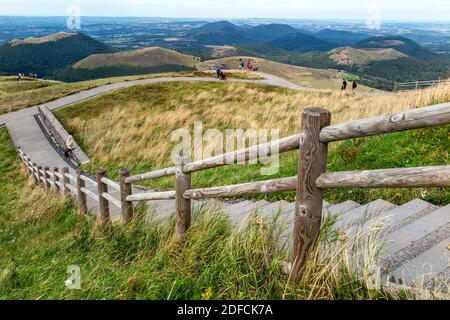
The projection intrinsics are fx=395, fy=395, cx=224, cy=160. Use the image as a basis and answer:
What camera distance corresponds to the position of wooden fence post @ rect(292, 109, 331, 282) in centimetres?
288

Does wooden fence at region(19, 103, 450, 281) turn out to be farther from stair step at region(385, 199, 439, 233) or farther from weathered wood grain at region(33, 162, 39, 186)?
weathered wood grain at region(33, 162, 39, 186)

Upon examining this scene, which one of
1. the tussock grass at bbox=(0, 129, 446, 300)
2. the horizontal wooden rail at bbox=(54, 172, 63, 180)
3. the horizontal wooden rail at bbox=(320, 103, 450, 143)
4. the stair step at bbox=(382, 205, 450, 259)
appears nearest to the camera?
the horizontal wooden rail at bbox=(320, 103, 450, 143)

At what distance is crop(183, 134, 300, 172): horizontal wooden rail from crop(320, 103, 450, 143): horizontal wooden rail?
→ 0.38 m

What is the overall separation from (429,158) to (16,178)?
14.6 metres

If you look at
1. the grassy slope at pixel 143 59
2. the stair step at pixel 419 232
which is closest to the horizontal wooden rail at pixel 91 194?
the stair step at pixel 419 232

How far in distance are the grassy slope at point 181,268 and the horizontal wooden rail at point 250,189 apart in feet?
1.04

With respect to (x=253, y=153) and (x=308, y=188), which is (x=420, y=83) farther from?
(x=308, y=188)

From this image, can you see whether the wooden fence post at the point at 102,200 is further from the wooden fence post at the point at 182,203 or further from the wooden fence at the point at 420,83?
the wooden fence at the point at 420,83

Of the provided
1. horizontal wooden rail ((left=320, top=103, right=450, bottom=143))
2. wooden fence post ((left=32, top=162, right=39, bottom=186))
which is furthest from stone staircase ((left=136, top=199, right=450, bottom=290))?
wooden fence post ((left=32, top=162, right=39, bottom=186))

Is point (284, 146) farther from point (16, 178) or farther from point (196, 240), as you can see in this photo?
point (16, 178)

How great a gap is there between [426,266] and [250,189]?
1.60 m

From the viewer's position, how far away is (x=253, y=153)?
12.1 ft

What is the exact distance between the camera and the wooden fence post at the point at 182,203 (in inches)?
183

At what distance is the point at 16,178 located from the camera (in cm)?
1556
